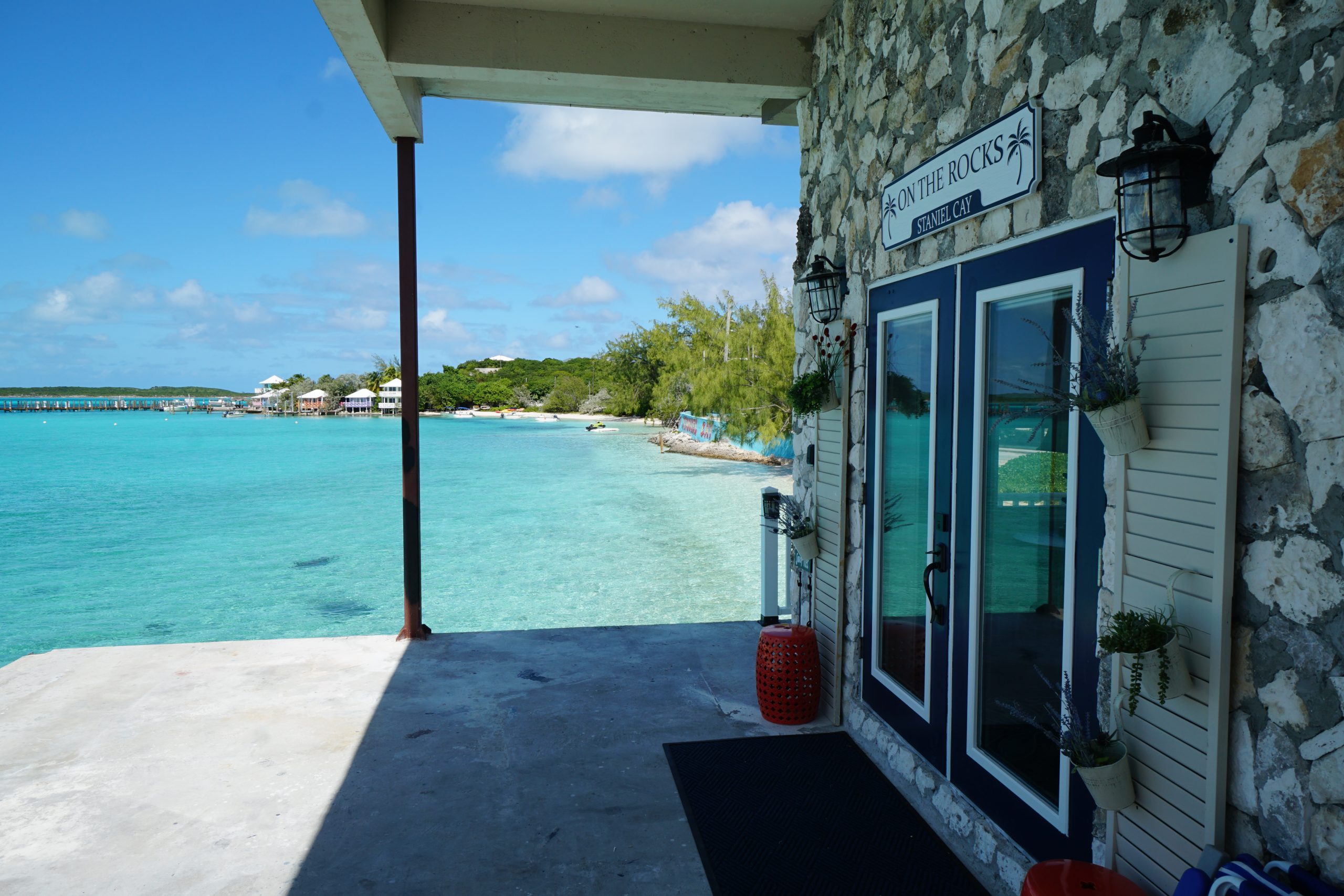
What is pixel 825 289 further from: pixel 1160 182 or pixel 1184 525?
pixel 1184 525

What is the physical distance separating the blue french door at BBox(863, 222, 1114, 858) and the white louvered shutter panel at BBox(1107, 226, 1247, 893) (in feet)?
0.59

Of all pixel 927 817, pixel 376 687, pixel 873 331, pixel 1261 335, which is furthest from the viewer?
pixel 376 687

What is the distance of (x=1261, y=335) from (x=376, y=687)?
13.6 feet

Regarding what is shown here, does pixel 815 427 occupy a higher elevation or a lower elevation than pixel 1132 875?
higher

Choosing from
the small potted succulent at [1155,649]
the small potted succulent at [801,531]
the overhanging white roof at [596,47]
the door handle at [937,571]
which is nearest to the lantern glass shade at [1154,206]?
the small potted succulent at [1155,649]

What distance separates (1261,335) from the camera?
1426 millimetres

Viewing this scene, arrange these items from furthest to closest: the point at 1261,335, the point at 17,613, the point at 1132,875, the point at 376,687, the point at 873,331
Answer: the point at 17,613, the point at 376,687, the point at 873,331, the point at 1132,875, the point at 1261,335

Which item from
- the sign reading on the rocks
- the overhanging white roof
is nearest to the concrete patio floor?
the sign reading on the rocks

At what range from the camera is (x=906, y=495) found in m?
3.10

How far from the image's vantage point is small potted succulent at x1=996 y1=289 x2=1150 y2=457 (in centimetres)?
169

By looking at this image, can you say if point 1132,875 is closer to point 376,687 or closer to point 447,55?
point 376,687

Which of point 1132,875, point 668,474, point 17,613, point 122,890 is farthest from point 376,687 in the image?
point 668,474

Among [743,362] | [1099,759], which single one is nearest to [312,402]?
[743,362]

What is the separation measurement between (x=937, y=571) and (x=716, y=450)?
27064 millimetres
